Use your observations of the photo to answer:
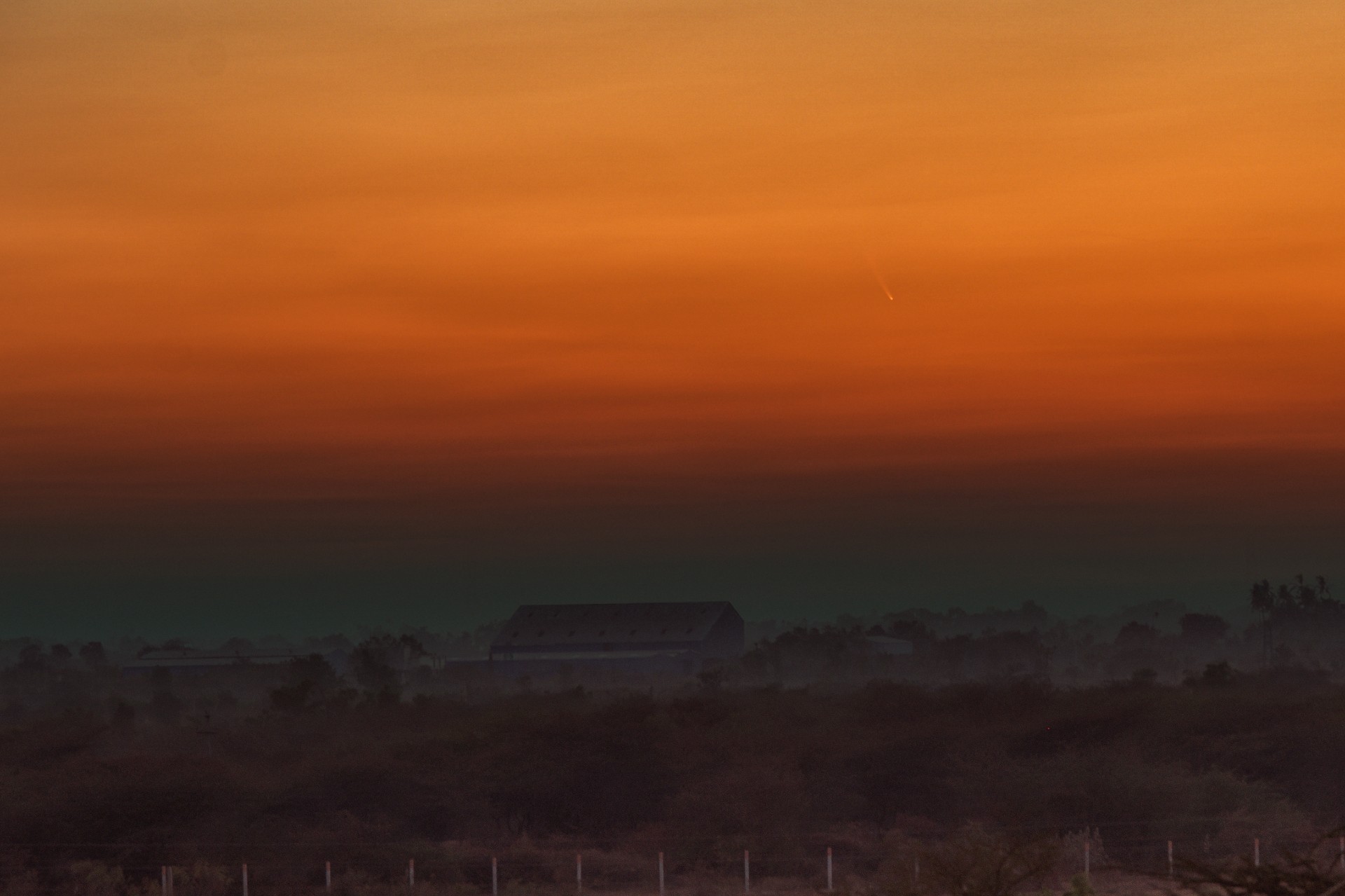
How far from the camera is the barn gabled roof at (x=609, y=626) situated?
148 m

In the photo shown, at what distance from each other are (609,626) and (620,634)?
1.71 m

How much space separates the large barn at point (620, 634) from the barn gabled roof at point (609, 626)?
0.06 m

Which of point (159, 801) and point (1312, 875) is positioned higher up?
point (1312, 875)

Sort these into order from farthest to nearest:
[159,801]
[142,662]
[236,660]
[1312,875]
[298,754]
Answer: [142,662]
[236,660]
[298,754]
[159,801]
[1312,875]

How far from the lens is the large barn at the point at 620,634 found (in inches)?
5719

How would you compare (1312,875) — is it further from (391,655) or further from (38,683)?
(38,683)

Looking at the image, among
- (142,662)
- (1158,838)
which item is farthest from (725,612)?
(1158,838)

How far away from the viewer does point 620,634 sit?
14838 cm

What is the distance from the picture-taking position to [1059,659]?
642ft

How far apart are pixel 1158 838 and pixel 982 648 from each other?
128342mm

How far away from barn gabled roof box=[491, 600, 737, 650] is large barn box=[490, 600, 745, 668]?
60 mm

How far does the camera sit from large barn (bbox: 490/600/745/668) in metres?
145

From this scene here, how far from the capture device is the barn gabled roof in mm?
147500

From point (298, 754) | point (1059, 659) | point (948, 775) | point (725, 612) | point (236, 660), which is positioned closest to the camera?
point (948, 775)
